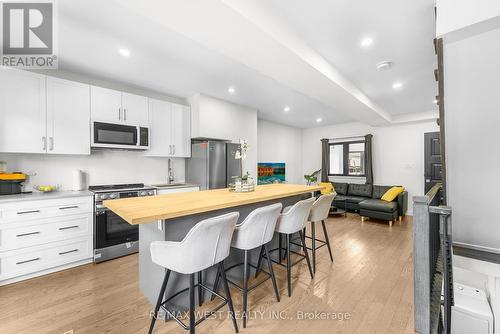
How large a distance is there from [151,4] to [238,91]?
2461mm


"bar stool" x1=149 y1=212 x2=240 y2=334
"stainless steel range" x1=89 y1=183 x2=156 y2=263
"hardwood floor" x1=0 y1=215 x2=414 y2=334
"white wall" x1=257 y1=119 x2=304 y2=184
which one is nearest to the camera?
"bar stool" x1=149 y1=212 x2=240 y2=334

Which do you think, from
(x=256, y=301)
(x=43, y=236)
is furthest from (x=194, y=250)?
(x=43, y=236)

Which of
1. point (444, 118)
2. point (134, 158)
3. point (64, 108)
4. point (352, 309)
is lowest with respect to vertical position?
point (352, 309)

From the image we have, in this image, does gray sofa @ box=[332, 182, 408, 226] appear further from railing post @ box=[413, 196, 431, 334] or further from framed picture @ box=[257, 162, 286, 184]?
railing post @ box=[413, 196, 431, 334]

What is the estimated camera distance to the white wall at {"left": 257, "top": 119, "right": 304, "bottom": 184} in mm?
6410

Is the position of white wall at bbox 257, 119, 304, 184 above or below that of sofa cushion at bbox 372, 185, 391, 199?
above

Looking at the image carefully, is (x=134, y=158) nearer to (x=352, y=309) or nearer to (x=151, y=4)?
(x=151, y=4)

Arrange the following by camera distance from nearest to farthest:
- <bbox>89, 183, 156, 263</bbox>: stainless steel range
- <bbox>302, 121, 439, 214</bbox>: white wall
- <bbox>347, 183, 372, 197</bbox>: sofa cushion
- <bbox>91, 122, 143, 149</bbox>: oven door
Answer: <bbox>89, 183, 156, 263</bbox>: stainless steel range < <bbox>91, 122, 143, 149</bbox>: oven door < <bbox>302, 121, 439, 214</bbox>: white wall < <bbox>347, 183, 372, 197</bbox>: sofa cushion

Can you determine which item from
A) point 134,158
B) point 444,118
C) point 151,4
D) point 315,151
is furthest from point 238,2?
point 315,151

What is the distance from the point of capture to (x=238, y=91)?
3936mm

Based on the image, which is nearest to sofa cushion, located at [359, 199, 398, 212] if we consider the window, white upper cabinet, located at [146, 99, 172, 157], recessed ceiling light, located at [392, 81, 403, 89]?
the window

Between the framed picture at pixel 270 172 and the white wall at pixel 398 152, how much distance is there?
2.12 meters

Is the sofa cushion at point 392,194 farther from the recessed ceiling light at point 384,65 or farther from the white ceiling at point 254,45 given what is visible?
the recessed ceiling light at point 384,65

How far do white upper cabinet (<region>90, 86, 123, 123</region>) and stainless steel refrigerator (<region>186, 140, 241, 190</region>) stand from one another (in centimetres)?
143
